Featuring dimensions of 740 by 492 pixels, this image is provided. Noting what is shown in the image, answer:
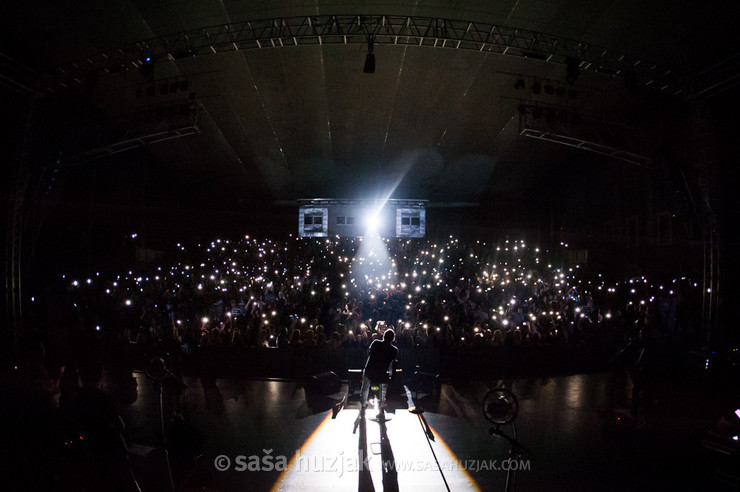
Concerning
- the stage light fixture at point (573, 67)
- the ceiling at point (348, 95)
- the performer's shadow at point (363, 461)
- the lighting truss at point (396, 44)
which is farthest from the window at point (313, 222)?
the performer's shadow at point (363, 461)

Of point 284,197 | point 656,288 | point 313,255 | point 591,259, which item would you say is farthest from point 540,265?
point 284,197

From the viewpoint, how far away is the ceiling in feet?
24.3

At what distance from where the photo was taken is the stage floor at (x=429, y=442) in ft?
13.2

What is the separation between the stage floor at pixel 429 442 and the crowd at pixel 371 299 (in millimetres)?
1686

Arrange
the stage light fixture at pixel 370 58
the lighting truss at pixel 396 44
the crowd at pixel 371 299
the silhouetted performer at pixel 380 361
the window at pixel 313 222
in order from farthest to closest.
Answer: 1. the window at pixel 313 222
2. the crowd at pixel 371 299
3. the lighting truss at pixel 396 44
4. the stage light fixture at pixel 370 58
5. the silhouetted performer at pixel 380 361

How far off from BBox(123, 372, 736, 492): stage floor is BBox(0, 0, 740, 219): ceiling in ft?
18.8

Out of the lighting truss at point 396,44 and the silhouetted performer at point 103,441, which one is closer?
the silhouetted performer at point 103,441

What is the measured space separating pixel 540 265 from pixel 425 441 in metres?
10.1

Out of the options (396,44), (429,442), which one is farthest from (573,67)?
(429,442)

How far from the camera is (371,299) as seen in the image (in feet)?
36.9

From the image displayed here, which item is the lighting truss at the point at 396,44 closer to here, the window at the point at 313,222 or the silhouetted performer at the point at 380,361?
the silhouetted performer at the point at 380,361

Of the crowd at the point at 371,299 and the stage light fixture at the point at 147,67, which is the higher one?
the stage light fixture at the point at 147,67

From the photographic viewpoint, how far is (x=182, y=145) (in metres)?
12.5

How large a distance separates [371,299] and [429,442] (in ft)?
20.8
